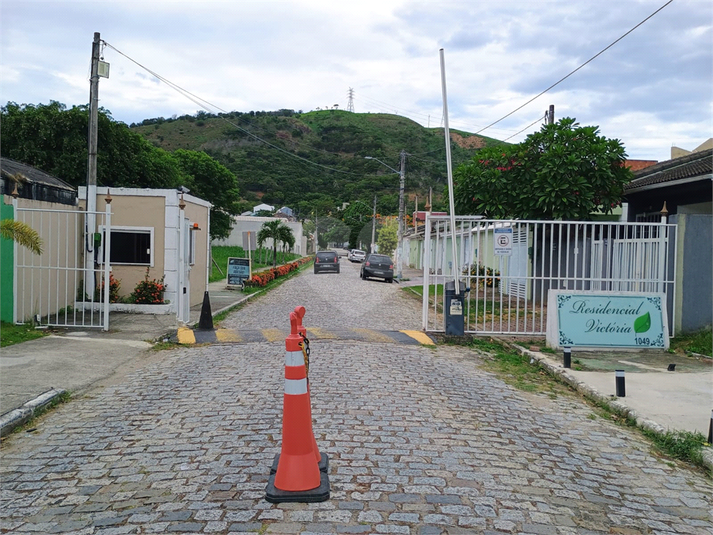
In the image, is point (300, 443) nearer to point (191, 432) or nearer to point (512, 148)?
point (191, 432)

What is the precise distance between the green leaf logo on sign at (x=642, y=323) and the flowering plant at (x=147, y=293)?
32.6 ft

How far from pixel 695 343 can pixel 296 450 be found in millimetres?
9138

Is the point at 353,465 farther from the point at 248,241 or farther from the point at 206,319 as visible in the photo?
the point at 248,241

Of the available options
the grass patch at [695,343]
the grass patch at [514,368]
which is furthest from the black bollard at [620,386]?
the grass patch at [695,343]

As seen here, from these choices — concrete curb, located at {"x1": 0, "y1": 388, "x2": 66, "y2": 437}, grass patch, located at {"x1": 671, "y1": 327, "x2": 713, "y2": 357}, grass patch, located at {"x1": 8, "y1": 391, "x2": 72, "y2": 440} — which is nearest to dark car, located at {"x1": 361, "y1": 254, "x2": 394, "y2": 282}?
grass patch, located at {"x1": 671, "y1": 327, "x2": 713, "y2": 357}

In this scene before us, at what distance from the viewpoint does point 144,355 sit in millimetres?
9930

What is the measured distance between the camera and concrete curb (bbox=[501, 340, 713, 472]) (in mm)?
5609

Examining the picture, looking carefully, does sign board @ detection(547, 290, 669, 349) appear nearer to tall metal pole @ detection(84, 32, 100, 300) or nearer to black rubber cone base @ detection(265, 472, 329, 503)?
black rubber cone base @ detection(265, 472, 329, 503)

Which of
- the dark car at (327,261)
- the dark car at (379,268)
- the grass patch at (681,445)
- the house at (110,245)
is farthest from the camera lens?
the dark car at (327,261)

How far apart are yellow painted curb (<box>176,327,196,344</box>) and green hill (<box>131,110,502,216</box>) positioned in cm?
5750

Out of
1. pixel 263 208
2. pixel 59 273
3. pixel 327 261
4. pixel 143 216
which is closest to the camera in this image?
pixel 59 273

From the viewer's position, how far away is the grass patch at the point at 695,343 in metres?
10.5

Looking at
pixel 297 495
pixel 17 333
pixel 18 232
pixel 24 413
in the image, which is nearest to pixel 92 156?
pixel 18 232

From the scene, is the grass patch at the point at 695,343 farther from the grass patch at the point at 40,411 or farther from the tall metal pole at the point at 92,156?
the tall metal pole at the point at 92,156
